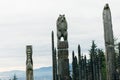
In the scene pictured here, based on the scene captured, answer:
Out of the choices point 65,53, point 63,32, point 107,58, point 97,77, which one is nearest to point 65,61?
point 65,53

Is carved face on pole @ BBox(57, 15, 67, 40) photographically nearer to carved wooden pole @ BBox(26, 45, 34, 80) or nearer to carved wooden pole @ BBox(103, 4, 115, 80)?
carved wooden pole @ BBox(103, 4, 115, 80)

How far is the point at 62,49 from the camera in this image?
13.8 meters

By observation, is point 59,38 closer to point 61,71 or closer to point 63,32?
point 63,32

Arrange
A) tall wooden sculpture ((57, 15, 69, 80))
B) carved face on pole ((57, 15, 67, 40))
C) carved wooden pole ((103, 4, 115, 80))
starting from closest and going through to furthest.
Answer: carved wooden pole ((103, 4, 115, 80)) < tall wooden sculpture ((57, 15, 69, 80)) < carved face on pole ((57, 15, 67, 40))

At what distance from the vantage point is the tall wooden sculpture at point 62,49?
13.5 m

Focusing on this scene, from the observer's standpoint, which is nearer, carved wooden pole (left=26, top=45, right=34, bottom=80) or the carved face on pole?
the carved face on pole

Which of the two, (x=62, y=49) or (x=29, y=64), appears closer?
(x=62, y=49)

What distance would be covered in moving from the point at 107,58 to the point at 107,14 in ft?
4.87

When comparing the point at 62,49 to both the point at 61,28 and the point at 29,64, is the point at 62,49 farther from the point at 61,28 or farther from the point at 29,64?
the point at 29,64

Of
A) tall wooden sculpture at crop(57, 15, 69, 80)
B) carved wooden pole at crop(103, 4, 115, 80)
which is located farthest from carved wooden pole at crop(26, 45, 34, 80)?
carved wooden pole at crop(103, 4, 115, 80)

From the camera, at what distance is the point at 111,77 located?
11672 millimetres

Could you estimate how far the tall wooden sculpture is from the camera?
13484mm

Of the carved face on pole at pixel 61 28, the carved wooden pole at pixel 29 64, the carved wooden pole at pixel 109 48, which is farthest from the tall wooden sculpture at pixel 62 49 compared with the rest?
the carved wooden pole at pixel 29 64

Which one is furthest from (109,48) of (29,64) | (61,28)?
(29,64)
